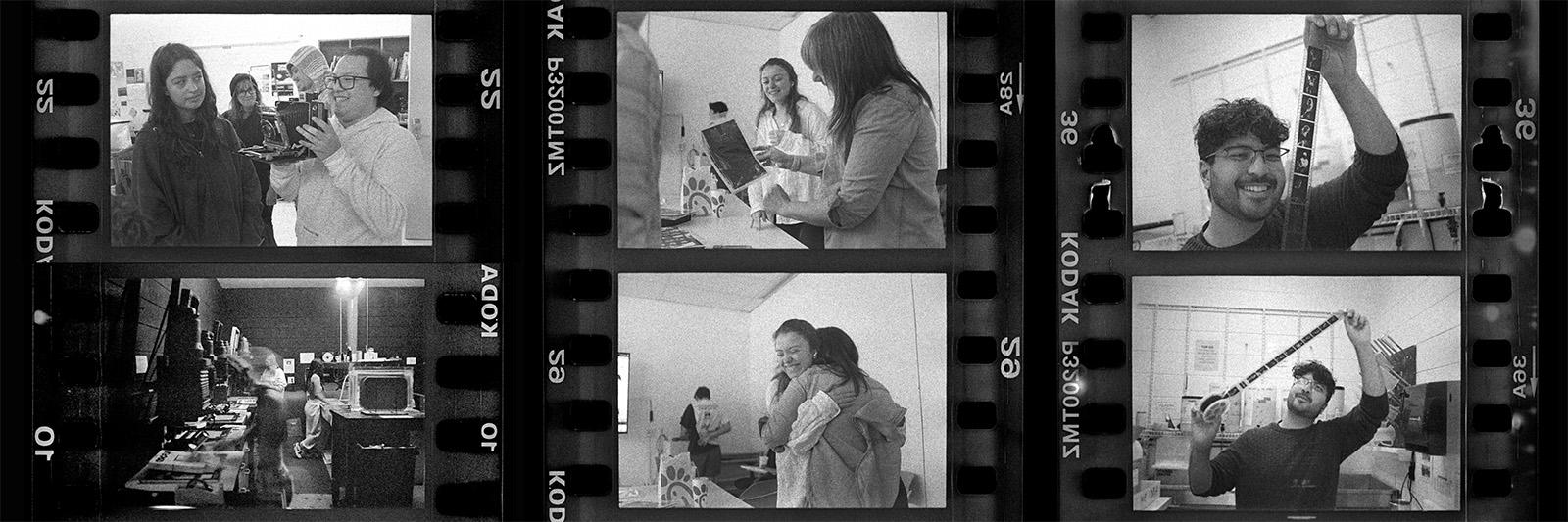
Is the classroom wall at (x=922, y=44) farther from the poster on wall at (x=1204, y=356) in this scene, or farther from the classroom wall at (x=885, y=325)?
the poster on wall at (x=1204, y=356)

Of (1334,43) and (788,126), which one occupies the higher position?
(1334,43)

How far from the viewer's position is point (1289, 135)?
221 cm

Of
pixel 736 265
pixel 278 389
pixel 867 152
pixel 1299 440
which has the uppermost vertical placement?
pixel 867 152

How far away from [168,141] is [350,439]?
0.73m

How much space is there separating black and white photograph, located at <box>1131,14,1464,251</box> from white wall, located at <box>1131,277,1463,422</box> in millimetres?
85

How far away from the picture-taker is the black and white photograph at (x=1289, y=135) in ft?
7.23

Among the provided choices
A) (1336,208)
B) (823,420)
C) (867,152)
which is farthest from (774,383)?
(1336,208)

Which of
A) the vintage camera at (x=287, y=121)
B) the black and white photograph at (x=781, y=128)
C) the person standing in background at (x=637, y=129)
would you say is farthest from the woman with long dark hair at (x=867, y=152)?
the vintage camera at (x=287, y=121)

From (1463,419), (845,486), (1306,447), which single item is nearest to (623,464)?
(845,486)

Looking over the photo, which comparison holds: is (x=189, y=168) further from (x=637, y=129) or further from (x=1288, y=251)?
(x=1288, y=251)

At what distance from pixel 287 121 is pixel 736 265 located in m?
0.99

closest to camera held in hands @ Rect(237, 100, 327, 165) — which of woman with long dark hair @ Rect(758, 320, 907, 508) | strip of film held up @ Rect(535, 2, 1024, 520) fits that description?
strip of film held up @ Rect(535, 2, 1024, 520)

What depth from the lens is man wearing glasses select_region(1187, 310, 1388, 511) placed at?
222cm

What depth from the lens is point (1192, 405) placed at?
222 centimetres
